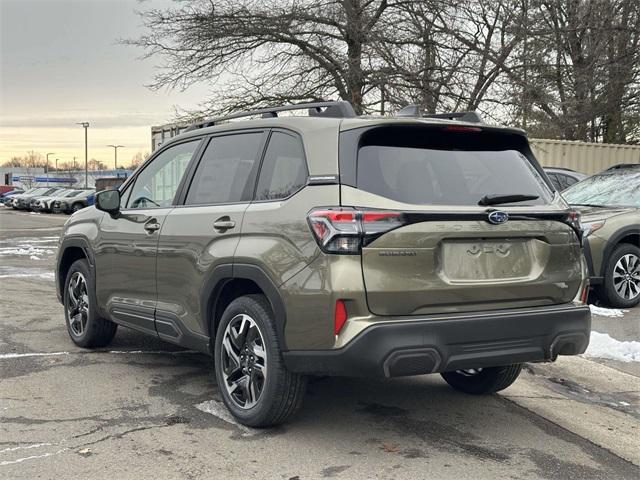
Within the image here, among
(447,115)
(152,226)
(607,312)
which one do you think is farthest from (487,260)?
(607,312)

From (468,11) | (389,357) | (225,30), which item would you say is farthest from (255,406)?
(468,11)

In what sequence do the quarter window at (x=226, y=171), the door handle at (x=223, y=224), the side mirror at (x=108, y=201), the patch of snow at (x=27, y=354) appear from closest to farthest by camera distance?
→ the door handle at (x=223, y=224) < the quarter window at (x=226, y=171) < the side mirror at (x=108, y=201) < the patch of snow at (x=27, y=354)

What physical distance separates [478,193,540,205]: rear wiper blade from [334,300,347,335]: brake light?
102 cm

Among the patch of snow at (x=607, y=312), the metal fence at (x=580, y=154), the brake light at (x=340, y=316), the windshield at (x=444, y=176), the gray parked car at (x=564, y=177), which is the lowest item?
the patch of snow at (x=607, y=312)

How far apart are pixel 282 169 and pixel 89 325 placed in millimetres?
2821

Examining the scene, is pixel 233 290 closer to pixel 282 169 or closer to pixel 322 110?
pixel 282 169

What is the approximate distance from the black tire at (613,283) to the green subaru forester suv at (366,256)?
377 cm

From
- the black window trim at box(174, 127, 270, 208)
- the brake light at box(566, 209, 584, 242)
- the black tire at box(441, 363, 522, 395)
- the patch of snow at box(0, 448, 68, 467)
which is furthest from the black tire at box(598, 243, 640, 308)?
the patch of snow at box(0, 448, 68, 467)

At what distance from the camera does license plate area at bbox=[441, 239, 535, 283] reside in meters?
3.88

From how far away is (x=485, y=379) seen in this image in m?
5.09

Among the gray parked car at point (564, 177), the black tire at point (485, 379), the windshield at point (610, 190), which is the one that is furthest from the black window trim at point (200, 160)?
the gray parked car at point (564, 177)

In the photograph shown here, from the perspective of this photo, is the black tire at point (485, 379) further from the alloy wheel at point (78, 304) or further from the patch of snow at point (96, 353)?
the alloy wheel at point (78, 304)

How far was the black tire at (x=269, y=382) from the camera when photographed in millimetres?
4055

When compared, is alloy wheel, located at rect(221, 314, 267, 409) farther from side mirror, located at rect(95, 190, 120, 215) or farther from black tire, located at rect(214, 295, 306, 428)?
side mirror, located at rect(95, 190, 120, 215)
